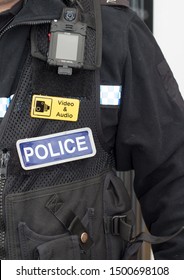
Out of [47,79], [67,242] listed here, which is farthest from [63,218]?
[47,79]

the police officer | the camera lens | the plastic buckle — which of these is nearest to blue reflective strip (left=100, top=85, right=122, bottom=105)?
the police officer

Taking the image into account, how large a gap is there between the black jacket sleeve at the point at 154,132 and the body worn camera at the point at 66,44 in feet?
0.31

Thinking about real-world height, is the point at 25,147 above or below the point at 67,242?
above

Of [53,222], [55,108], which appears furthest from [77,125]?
[53,222]

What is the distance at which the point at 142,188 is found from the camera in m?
0.87

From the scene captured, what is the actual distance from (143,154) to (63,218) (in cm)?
20

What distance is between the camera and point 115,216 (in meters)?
0.85

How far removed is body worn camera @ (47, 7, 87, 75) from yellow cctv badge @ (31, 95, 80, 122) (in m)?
0.05

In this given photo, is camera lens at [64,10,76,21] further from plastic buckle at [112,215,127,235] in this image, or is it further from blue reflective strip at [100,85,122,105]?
plastic buckle at [112,215,127,235]

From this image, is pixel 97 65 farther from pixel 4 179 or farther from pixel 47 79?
pixel 4 179

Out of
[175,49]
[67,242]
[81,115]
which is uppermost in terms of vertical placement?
[175,49]

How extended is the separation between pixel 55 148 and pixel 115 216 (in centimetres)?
20

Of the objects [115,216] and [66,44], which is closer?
[66,44]

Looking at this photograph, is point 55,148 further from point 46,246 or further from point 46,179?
point 46,246
